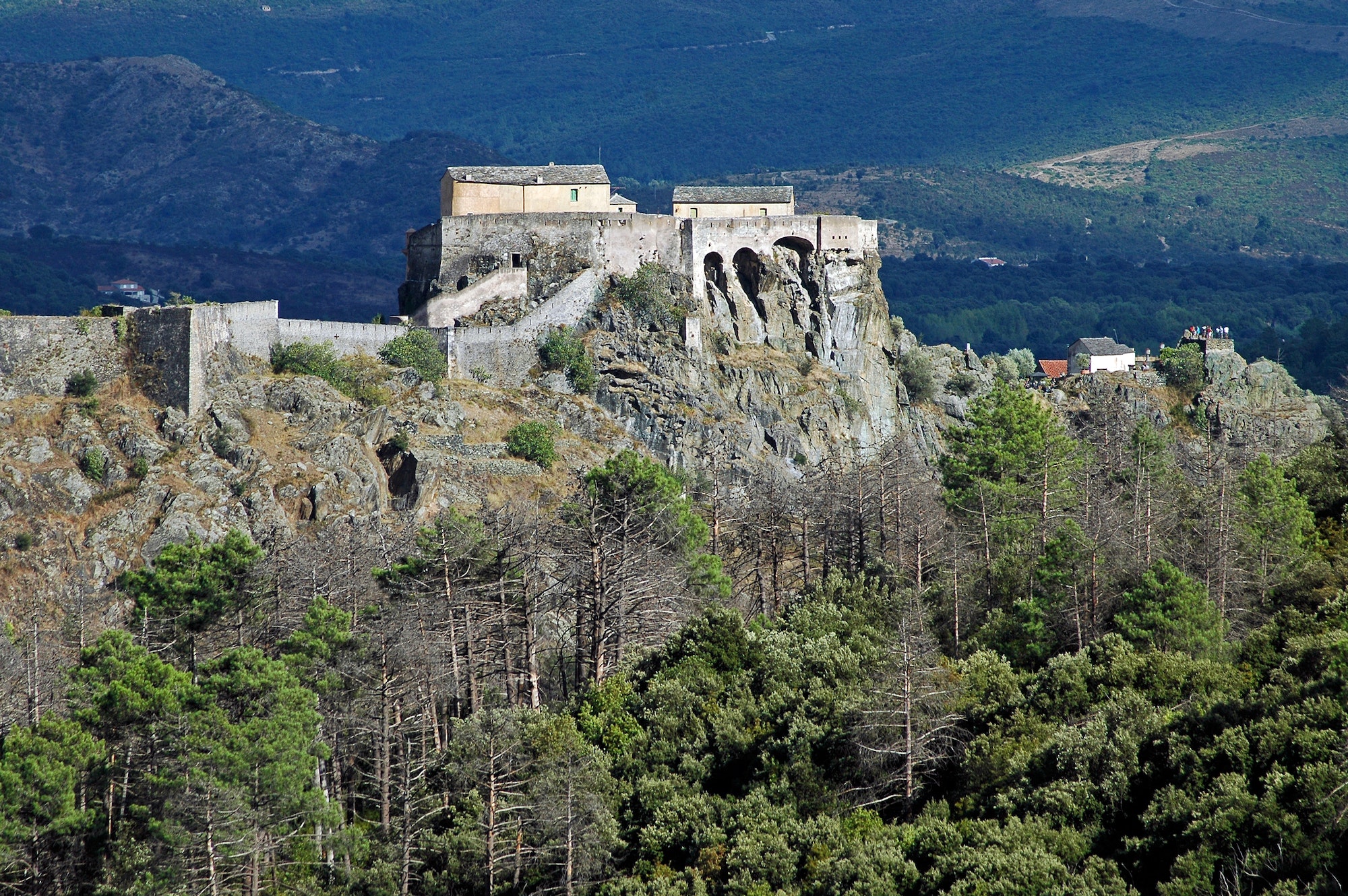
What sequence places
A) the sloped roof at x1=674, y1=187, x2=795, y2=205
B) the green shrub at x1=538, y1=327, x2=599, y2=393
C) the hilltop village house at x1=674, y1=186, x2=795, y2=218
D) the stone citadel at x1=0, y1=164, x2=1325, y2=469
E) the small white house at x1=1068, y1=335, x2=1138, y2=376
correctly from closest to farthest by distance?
1. the stone citadel at x1=0, y1=164, x2=1325, y2=469
2. the green shrub at x1=538, y1=327, x2=599, y2=393
3. the hilltop village house at x1=674, y1=186, x2=795, y2=218
4. the sloped roof at x1=674, y1=187, x2=795, y2=205
5. the small white house at x1=1068, y1=335, x2=1138, y2=376

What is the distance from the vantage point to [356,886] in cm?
4225

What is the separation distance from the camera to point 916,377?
99.1 m

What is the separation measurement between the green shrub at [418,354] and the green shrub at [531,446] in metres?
4.73

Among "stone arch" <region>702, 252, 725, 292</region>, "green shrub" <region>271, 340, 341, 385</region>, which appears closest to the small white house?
"stone arch" <region>702, 252, 725, 292</region>

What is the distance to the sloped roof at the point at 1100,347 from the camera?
114 m

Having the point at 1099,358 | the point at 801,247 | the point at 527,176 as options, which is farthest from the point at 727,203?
the point at 1099,358

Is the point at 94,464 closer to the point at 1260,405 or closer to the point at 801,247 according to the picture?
the point at 801,247

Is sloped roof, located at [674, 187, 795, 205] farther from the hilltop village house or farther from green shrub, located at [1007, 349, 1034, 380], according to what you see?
green shrub, located at [1007, 349, 1034, 380]

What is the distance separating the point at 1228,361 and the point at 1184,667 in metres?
67.1

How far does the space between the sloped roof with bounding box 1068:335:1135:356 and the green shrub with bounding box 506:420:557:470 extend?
46.6 metres

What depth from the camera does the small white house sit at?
11231 cm

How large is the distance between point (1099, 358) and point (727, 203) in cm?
3050

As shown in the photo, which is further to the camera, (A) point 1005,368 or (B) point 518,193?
(A) point 1005,368

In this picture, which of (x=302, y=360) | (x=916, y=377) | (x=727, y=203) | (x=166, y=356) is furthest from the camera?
(x=916, y=377)
